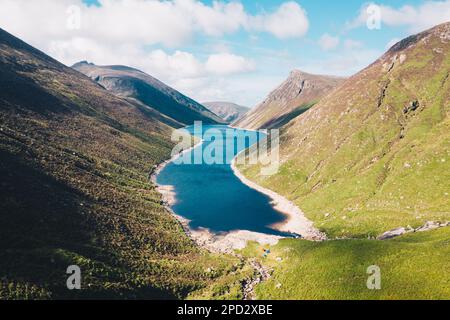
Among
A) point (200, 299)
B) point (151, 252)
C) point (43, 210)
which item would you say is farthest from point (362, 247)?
point (43, 210)

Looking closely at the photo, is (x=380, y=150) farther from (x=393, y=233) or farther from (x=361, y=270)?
(x=361, y=270)

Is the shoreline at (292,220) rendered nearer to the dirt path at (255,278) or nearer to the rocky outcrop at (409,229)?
the rocky outcrop at (409,229)

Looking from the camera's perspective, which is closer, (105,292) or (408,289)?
(408,289)

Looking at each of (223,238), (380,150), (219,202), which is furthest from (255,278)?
(380,150)

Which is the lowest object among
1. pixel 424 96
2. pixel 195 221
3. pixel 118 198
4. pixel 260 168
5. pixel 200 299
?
Answer: pixel 200 299

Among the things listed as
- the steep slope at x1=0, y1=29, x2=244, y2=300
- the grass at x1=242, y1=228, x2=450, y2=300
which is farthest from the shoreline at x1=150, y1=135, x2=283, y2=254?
the grass at x1=242, y1=228, x2=450, y2=300
